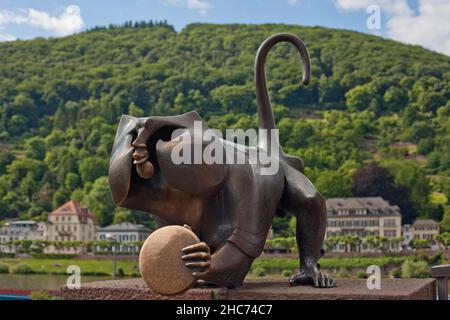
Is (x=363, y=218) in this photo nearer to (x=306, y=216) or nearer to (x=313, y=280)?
(x=306, y=216)

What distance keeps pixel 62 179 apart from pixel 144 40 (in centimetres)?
6010

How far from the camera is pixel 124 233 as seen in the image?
6569cm

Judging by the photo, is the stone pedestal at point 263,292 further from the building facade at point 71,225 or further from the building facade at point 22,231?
the building facade at point 22,231

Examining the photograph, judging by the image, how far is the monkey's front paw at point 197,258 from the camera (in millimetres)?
5676

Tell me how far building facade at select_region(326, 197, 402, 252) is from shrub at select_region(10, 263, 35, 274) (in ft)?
78.7

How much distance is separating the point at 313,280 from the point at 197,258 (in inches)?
58.8

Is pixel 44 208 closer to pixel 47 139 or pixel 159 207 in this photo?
pixel 47 139

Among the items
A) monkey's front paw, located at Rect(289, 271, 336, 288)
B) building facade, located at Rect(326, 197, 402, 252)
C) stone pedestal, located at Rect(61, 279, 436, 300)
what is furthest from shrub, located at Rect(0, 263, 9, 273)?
monkey's front paw, located at Rect(289, 271, 336, 288)

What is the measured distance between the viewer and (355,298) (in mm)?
5895

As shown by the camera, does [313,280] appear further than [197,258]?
Yes

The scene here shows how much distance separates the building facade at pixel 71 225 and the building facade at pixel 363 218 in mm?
21571

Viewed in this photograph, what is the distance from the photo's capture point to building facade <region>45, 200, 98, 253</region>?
2675 inches

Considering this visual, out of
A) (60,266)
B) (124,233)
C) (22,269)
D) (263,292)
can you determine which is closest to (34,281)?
(22,269)
